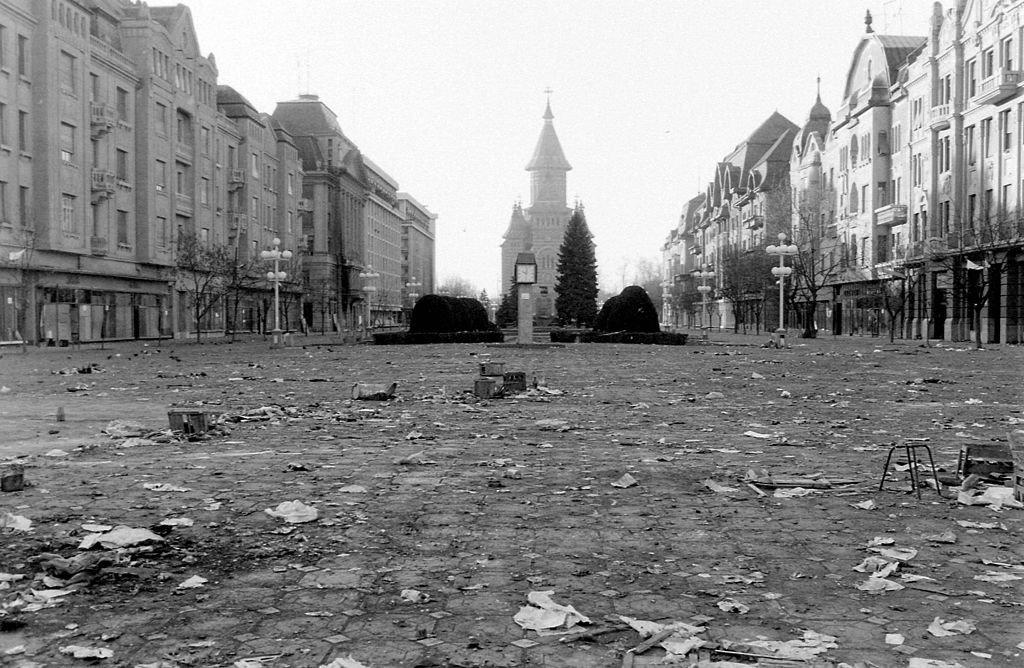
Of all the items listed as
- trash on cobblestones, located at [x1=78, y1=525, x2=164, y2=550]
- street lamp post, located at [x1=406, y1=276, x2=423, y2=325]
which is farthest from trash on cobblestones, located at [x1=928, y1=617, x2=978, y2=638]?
street lamp post, located at [x1=406, y1=276, x2=423, y2=325]

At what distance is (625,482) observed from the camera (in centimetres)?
768

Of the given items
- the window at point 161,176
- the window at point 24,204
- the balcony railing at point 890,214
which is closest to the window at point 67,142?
the window at point 24,204

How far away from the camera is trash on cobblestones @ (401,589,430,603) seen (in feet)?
15.0

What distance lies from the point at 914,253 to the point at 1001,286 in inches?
330

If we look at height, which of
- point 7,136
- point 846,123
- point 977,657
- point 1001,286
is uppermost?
point 846,123

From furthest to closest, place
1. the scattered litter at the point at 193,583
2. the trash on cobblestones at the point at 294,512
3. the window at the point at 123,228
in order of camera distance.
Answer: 1. the window at the point at 123,228
2. the trash on cobblestones at the point at 294,512
3. the scattered litter at the point at 193,583

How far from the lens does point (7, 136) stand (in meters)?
39.5

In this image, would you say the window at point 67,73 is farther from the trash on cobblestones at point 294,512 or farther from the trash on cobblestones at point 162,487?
the trash on cobblestones at point 294,512

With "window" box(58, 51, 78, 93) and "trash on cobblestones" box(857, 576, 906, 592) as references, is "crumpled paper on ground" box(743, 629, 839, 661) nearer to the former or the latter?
"trash on cobblestones" box(857, 576, 906, 592)

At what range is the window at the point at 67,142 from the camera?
43.7 metres

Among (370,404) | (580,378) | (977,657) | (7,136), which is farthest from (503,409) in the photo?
(7,136)

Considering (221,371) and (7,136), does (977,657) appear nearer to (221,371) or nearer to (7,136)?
(221,371)

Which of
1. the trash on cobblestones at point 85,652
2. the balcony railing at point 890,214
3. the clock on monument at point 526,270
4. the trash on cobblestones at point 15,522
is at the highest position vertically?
the balcony railing at point 890,214

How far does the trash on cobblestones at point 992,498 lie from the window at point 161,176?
5386 cm
